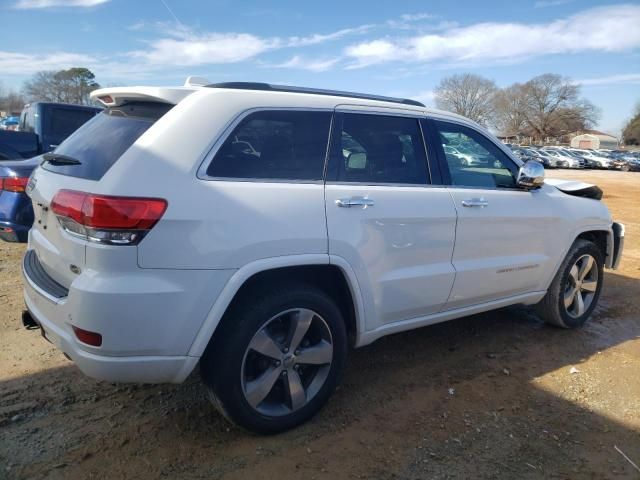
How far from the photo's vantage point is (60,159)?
2807mm

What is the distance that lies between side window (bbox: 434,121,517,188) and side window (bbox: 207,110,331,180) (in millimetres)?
1052

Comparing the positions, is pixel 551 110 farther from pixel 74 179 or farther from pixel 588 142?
pixel 74 179

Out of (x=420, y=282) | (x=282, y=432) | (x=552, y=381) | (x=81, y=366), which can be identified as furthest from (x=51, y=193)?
(x=552, y=381)

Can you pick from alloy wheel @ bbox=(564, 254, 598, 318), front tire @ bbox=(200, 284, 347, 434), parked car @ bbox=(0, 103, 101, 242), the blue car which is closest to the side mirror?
alloy wheel @ bbox=(564, 254, 598, 318)

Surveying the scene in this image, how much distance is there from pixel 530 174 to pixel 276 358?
2330mm

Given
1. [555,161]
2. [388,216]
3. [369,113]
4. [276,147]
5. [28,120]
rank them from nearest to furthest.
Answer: [276,147] → [388,216] → [369,113] → [28,120] → [555,161]

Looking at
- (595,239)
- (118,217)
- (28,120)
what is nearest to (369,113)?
(118,217)

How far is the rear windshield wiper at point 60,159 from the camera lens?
8.96 ft

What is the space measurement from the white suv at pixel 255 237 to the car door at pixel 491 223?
0.02 metres

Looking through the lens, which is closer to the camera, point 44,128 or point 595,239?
point 595,239

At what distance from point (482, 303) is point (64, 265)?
2.80m

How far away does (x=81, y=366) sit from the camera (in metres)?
2.47

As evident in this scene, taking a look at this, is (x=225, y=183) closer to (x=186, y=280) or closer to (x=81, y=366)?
(x=186, y=280)

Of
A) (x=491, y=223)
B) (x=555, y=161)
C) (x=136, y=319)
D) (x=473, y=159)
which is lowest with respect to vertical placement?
(x=555, y=161)
